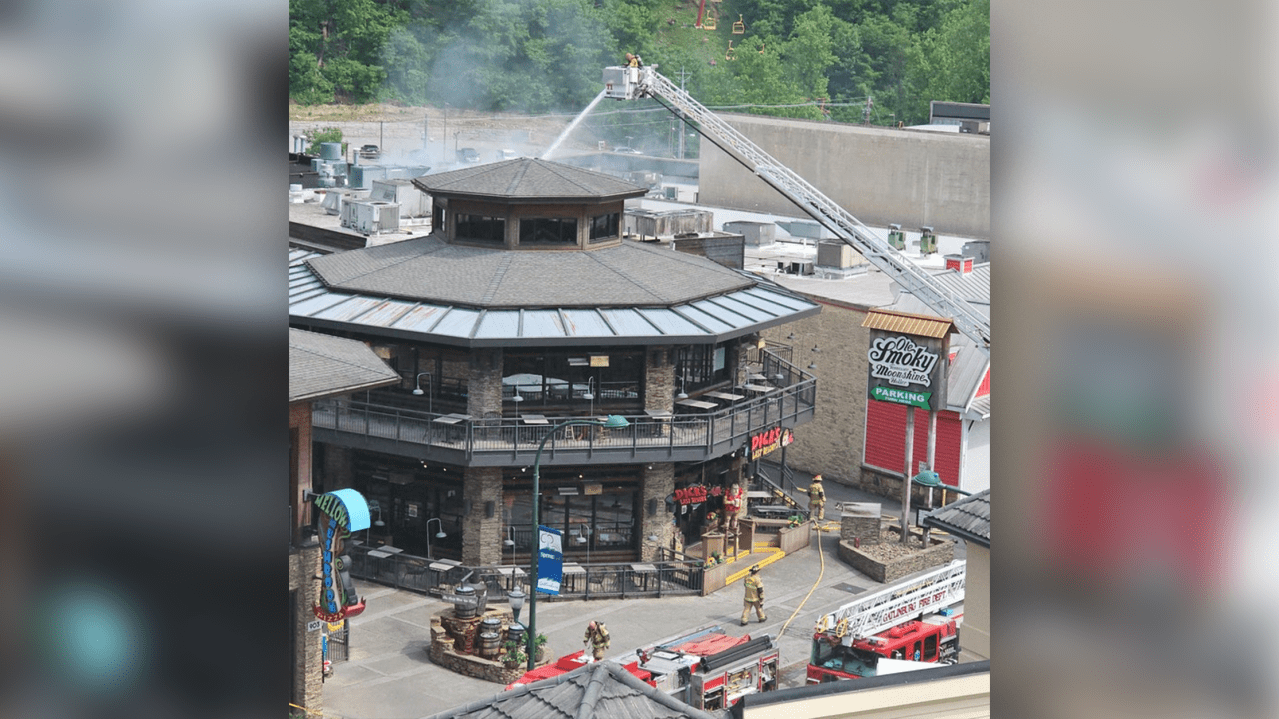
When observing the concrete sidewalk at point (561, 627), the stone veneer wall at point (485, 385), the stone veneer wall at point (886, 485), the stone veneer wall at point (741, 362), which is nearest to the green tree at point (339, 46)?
the stone veneer wall at point (886, 485)

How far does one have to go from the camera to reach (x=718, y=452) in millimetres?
42031

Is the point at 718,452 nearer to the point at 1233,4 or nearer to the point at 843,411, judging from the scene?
the point at 843,411

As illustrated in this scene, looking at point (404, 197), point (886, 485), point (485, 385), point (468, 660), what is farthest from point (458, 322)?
point (404, 197)

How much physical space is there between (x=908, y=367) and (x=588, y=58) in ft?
309

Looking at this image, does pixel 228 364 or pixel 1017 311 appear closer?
pixel 1017 311

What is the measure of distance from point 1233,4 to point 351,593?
3020cm

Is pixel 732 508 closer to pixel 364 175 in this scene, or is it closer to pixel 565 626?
pixel 565 626

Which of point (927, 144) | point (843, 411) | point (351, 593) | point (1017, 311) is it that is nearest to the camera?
point (1017, 311)

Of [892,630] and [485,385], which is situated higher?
[485,385]

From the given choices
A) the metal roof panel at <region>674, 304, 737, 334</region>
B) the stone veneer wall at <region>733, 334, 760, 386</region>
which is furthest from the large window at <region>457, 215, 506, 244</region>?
the stone veneer wall at <region>733, 334, 760, 386</region>

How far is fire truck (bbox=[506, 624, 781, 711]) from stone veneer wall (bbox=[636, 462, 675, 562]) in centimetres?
938

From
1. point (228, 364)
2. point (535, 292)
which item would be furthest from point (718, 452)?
point (228, 364)

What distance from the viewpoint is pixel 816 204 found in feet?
174

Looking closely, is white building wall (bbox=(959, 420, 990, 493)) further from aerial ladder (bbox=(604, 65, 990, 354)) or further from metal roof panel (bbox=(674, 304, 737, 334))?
metal roof panel (bbox=(674, 304, 737, 334))
